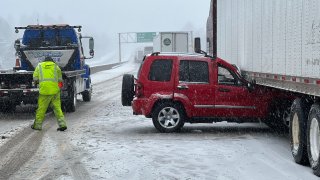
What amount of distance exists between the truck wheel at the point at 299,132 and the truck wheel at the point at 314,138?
230 mm

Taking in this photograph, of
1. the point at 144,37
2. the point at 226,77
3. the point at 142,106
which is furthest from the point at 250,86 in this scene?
the point at 144,37

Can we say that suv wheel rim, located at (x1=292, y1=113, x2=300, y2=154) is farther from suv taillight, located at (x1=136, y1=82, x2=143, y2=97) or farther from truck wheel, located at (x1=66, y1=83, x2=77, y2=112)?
truck wheel, located at (x1=66, y1=83, x2=77, y2=112)

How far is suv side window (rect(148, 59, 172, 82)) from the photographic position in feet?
38.2

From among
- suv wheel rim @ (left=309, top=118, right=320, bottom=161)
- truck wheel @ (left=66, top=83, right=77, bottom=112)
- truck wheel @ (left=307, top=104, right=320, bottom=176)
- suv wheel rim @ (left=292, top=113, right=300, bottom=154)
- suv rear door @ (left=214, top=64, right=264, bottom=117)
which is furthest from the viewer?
truck wheel @ (left=66, top=83, right=77, bottom=112)

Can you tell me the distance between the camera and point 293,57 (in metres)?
7.94

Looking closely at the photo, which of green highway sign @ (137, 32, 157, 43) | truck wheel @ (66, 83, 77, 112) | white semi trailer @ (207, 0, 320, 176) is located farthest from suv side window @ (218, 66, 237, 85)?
green highway sign @ (137, 32, 157, 43)

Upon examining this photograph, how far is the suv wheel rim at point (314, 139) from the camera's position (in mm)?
7387

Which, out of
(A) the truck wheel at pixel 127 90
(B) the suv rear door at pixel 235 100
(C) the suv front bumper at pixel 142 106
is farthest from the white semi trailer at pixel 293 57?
(A) the truck wheel at pixel 127 90

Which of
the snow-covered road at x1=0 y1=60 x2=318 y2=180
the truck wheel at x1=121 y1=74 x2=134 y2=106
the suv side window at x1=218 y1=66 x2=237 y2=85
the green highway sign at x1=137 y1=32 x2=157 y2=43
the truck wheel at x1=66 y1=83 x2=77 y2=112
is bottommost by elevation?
the snow-covered road at x1=0 y1=60 x2=318 y2=180

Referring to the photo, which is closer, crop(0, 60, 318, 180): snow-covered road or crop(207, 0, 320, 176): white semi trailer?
crop(207, 0, 320, 176): white semi trailer

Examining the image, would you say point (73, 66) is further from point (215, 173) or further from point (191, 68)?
point (215, 173)

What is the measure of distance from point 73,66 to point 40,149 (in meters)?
8.58

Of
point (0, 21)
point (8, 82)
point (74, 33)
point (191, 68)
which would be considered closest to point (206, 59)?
point (191, 68)

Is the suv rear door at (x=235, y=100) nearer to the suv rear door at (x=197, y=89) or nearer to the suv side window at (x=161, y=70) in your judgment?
the suv rear door at (x=197, y=89)
